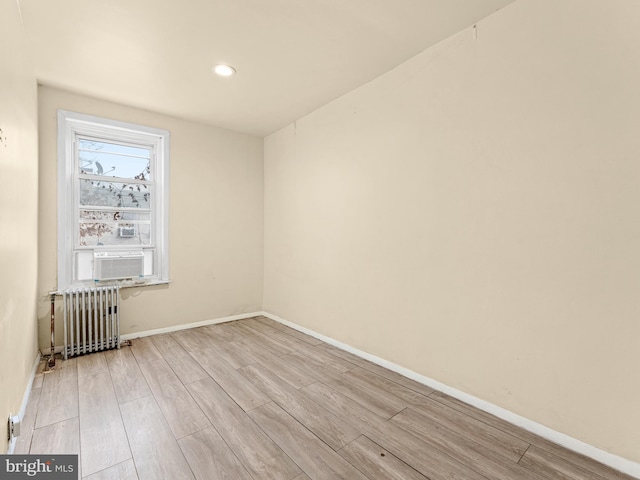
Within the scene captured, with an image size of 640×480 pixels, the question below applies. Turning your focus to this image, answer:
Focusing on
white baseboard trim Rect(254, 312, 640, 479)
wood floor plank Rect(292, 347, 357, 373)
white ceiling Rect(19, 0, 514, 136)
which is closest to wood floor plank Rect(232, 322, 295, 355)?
wood floor plank Rect(292, 347, 357, 373)

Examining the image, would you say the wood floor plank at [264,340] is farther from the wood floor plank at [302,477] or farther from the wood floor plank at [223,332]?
the wood floor plank at [302,477]

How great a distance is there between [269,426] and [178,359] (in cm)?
143

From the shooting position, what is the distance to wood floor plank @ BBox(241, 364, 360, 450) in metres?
1.83

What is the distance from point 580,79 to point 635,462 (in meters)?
1.99

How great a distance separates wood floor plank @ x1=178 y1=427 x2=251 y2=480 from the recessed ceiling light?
2713mm

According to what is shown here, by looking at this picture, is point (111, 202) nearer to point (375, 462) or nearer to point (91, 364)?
point (91, 364)

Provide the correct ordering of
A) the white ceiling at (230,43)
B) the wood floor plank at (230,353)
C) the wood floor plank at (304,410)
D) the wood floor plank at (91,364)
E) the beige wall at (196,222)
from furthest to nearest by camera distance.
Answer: the beige wall at (196,222) < the wood floor plank at (230,353) < the wood floor plank at (91,364) < the white ceiling at (230,43) < the wood floor plank at (304,410)

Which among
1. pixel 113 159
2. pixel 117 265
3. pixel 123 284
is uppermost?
pixel 113 159

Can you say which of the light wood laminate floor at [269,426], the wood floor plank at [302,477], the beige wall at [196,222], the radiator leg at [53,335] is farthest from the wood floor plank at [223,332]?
the wood floor plank at [302,477]

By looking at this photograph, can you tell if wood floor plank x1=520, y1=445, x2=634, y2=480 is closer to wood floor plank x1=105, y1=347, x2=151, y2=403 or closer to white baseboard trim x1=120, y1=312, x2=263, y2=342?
wood floor plank x1=105, y1=347, x2=151, y2=403

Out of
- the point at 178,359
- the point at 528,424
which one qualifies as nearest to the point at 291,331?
the point at 178,359

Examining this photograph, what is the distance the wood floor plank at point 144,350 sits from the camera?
293cm

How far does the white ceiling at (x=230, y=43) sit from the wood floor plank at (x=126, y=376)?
2.59 meters

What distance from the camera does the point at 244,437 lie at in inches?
71.5
